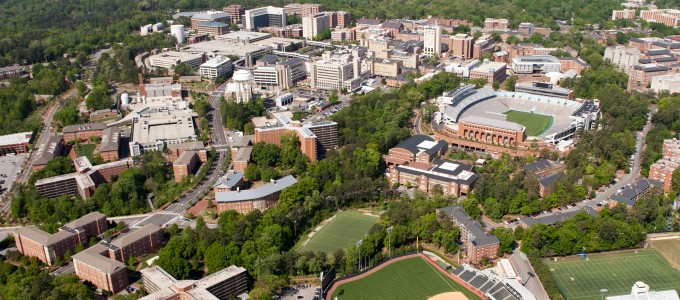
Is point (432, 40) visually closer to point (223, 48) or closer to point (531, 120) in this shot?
point (531, 120)

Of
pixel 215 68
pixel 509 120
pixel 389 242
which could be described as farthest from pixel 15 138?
pixel 509 120

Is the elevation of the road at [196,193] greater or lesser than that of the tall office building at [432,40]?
lesser

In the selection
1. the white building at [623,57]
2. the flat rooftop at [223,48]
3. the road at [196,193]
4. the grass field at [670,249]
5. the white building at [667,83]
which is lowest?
the grass field at [670,249]

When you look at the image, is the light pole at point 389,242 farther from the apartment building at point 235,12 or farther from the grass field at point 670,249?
the apartment building at point 235,12

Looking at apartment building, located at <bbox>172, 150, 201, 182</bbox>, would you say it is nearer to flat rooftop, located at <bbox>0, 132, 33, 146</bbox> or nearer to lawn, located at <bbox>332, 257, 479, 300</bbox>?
flat rooftop, located at <bbox>0, 132, 33, 146</bbox>

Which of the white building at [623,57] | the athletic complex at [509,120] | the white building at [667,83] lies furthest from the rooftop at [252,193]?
the white building at [623,57]

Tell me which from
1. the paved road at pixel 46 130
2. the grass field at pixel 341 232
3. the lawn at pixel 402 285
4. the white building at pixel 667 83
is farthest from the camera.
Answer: the white building at pixel 667 83
